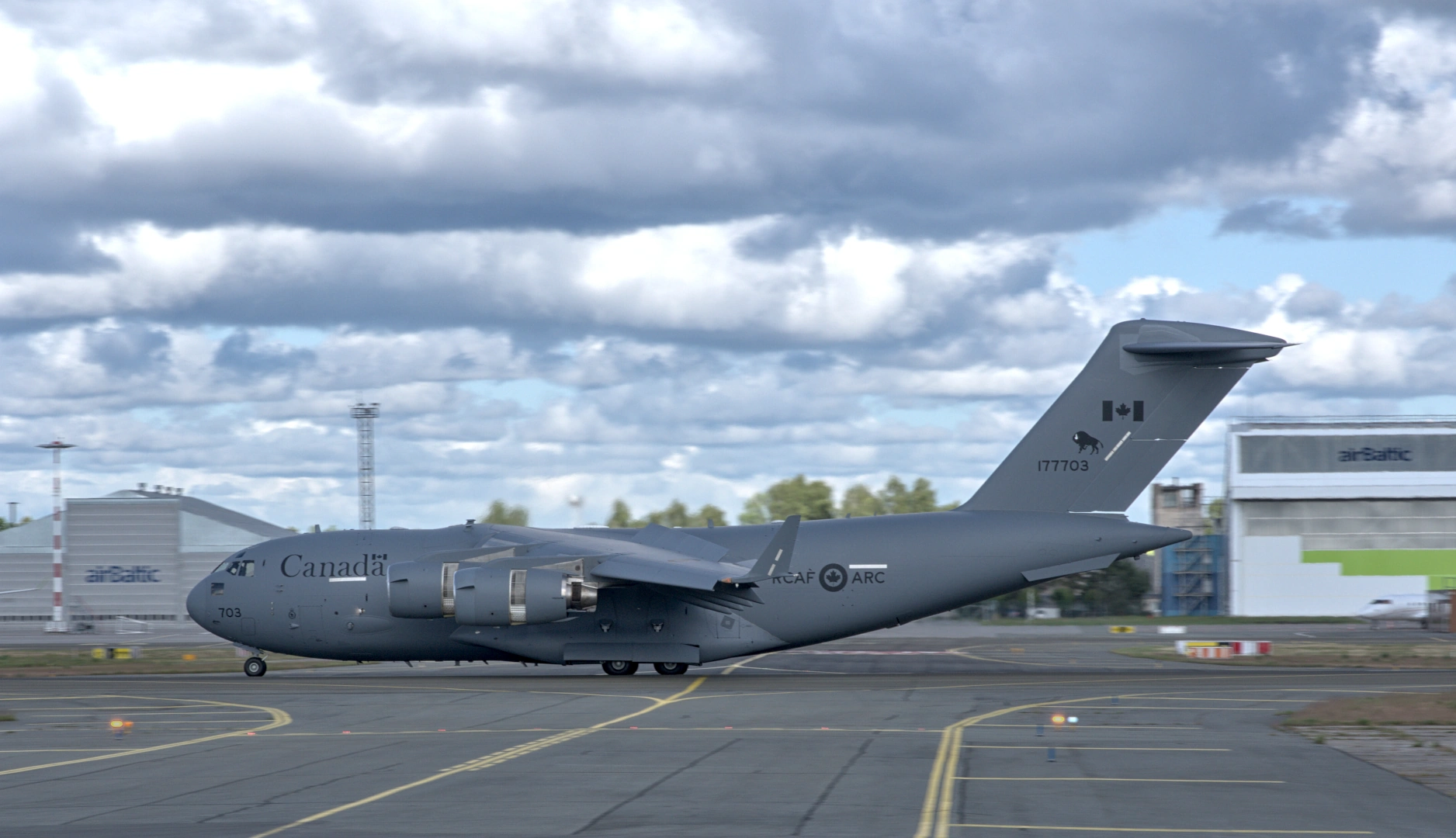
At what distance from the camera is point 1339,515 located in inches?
2987

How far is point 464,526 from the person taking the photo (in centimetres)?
3375

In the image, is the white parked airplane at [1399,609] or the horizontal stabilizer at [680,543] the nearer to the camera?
the horizontal stabilizer at [680,543]

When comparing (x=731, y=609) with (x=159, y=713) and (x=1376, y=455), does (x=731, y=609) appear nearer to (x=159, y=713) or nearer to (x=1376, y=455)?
(x=159, y=713)

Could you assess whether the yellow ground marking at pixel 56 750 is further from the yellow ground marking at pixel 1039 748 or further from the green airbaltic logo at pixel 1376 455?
the green airbaltic logo at pixel 1376 455

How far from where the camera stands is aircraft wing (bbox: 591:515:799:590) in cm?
2909

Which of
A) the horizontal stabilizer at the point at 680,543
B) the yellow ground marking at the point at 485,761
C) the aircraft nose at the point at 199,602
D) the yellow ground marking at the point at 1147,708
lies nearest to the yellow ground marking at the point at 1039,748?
the yellow ground marking at the point at 1147,708

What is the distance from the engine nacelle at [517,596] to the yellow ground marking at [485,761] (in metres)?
4.91

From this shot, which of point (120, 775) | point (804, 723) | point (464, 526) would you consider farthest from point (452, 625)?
point (120, 775)

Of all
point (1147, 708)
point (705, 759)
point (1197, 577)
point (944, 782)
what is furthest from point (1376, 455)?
point (944, 782)

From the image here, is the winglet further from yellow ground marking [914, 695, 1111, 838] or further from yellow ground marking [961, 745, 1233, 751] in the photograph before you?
yellow ground marking [961, 745, 1233, 751]

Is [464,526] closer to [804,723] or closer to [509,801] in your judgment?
[804,723]

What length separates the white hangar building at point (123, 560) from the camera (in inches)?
2852

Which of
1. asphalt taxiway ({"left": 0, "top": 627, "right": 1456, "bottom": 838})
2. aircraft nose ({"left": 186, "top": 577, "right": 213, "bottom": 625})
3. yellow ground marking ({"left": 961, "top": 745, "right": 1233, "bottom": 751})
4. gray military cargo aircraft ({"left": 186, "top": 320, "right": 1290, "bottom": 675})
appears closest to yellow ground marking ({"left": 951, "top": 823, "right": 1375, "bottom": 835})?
asphalt taxiway ({"left": 0, "top": 627, "right": 1456, "bottom": 838})

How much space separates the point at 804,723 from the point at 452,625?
1340 cm
